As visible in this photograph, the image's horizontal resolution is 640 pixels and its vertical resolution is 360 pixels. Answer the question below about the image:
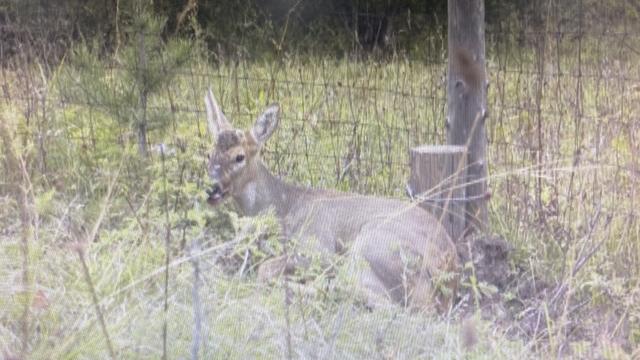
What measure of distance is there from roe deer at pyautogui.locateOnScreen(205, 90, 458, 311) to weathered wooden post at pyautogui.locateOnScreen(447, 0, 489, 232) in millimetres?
508

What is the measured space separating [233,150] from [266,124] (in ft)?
0.85

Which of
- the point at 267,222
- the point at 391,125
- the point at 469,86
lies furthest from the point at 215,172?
the point at 391,125

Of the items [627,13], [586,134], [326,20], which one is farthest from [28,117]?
[627,13]

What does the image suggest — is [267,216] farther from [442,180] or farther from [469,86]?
[469,86]

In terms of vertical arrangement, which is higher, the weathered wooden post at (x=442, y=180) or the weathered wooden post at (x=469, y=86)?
the weathered wooden post at (x=469, y=86)

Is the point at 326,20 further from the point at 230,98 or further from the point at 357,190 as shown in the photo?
the point at 357,190

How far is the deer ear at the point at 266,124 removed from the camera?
22.7ft

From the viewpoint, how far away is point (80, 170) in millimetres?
7379

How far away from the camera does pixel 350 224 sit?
21.0ft

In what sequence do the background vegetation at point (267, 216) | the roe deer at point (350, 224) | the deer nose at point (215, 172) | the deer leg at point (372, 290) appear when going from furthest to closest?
the deer nose at point (215, 172)
the roe deer at point (350, 224)
the deer leg at point (372, 290)
the background vegetation at point (267, 216)

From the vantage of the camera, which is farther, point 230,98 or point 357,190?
point 230,98

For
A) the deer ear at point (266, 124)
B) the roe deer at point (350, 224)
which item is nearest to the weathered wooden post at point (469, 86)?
the roe deer at point (350, 224)

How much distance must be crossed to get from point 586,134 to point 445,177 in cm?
181

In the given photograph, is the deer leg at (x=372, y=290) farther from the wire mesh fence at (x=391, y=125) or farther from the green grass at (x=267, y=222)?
the wire mesh fence at (x=391, y=125)
